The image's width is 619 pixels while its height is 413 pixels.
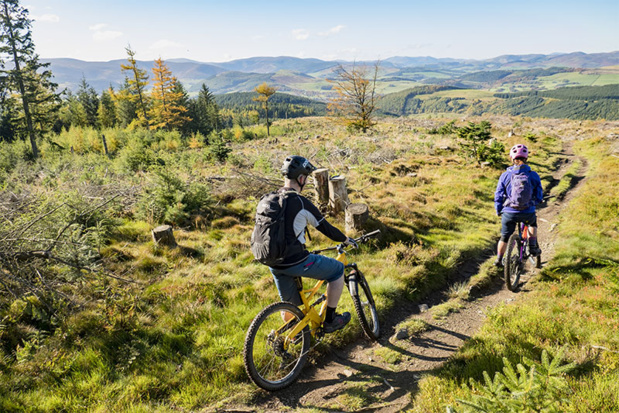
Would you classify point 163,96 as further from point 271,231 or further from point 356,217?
point 271,231

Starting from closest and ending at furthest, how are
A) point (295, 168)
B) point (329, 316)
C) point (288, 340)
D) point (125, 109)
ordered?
point (295, 168)
point (288, 340)
point (329, 316)
point (125, 109)

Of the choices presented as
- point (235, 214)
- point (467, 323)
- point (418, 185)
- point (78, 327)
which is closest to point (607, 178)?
point (418, 185)

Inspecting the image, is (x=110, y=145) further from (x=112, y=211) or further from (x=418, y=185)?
(x=418, y=185)

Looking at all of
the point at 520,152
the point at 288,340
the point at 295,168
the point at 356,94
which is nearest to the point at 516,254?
the point at 520,152

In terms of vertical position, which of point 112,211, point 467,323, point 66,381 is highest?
point 112,211

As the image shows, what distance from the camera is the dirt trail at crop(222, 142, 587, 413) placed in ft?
12.8

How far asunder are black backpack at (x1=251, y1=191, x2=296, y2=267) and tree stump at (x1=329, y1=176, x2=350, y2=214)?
529 cm

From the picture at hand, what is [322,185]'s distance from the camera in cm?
912

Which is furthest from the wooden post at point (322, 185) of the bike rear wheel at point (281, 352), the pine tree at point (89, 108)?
the pine tree at point (89, 108)

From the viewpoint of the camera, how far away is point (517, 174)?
610 centimetres

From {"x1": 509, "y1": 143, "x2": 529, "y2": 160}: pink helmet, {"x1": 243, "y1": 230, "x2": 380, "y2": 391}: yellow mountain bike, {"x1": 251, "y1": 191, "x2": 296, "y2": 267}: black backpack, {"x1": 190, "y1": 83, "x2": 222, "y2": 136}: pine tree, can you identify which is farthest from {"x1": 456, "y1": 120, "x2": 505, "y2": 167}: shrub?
{"x1": 190, "y1": 83, "x2": 222, "y2": 136}: pine tree

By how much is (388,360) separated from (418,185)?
1031 cm

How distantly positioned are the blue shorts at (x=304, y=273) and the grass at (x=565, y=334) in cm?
184

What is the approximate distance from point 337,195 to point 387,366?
17.2 ft
